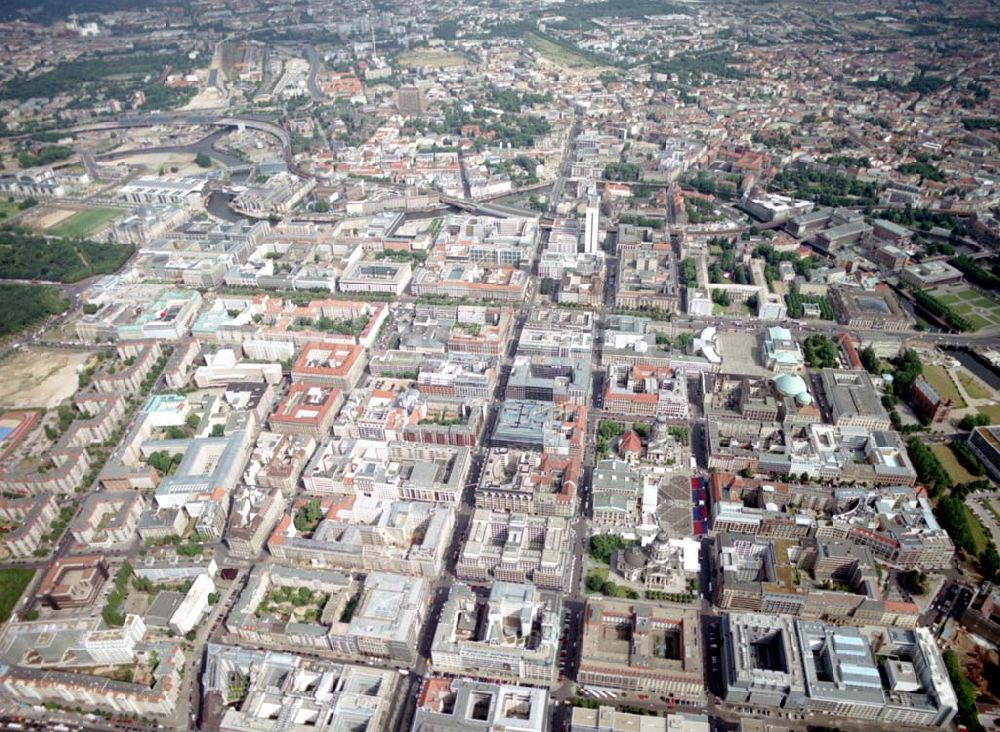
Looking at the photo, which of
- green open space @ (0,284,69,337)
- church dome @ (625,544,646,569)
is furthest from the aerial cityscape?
green open space @ (0,284,69,337)

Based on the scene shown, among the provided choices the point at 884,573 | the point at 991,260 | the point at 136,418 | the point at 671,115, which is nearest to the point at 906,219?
the point at 991,260

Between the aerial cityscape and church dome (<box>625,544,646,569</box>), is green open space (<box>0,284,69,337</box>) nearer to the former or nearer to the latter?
the aerial cityscape

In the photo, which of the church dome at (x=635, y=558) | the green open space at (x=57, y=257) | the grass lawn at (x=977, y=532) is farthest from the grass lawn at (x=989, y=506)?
the green open space at (x=57, y=257)

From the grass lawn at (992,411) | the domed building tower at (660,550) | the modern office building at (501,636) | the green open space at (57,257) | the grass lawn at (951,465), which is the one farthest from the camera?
the green open space at (57,257)

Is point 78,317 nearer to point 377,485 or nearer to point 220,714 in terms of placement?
point 377,485

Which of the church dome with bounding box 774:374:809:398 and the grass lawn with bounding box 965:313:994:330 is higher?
the church dome with bounding box 774:374:809:398

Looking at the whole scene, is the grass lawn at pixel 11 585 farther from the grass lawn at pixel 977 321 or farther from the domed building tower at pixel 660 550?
the grass lawn at pixel 977 321
